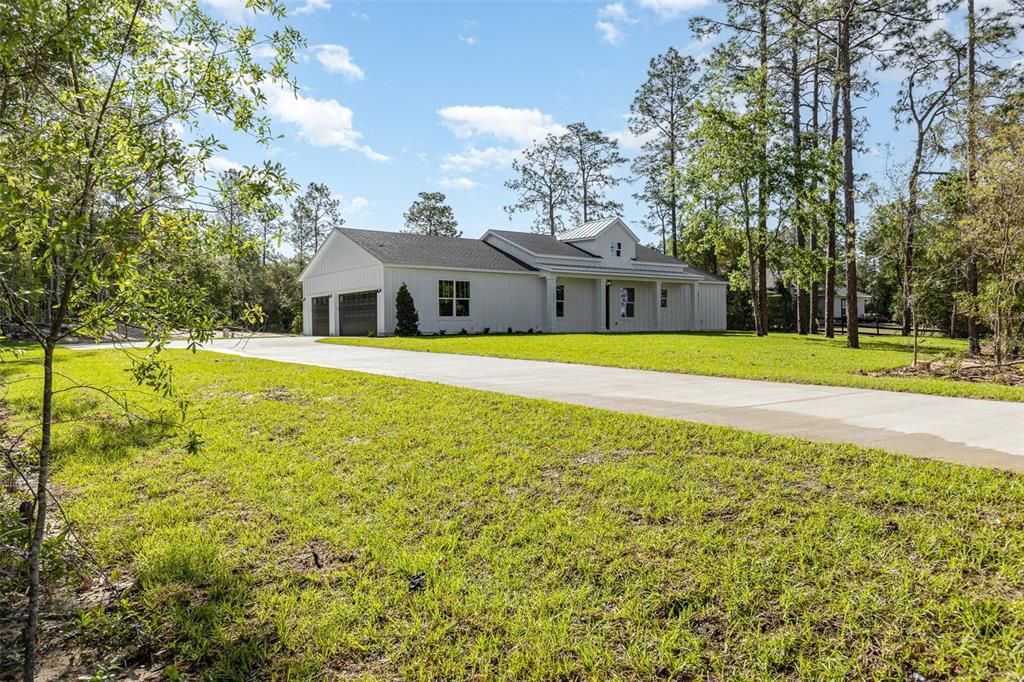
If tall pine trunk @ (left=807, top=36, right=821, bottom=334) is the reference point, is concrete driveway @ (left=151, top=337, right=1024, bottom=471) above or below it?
below

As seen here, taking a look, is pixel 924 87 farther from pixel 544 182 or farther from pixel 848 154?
pixel 544 182

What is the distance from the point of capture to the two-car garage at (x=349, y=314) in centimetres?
2333

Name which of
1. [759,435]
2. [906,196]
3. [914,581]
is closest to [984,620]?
[914,581]

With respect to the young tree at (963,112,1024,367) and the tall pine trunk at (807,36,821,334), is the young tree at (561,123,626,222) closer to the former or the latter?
the tall pine trunk at (807,36,821,334)

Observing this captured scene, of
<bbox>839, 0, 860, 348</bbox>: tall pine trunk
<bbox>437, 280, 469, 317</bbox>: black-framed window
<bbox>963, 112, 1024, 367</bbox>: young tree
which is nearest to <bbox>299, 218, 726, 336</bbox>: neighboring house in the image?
<bbox>437, 280, 469, 317</bbox>: black-framed window

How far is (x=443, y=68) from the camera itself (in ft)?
47.2

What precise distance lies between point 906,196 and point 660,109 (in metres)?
27.3

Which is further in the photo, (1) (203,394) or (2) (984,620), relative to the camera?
(1) (203,394)

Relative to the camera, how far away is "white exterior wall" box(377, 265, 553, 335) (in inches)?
880

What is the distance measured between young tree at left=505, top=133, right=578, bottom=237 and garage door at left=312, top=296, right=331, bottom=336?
Result: 72.3ft

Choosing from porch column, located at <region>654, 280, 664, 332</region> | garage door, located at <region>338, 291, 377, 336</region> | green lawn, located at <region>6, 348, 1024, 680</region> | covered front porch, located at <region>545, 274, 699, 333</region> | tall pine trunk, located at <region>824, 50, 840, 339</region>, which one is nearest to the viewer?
green lawn, located at <region>6, 348, 1024, 680</region>

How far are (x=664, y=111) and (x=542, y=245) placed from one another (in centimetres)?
1527

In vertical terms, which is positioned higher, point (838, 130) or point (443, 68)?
point (838, 130)

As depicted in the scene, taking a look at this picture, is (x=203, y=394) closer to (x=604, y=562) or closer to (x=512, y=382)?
(x=512, y=382)
